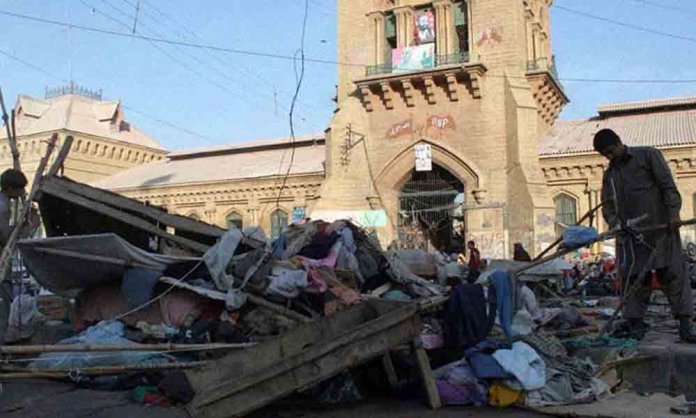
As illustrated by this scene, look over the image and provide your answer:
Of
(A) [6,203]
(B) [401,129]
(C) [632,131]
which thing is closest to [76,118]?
(B) [401,129]

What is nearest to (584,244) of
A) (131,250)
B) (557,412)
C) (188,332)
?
(557,412)

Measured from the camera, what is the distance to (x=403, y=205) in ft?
85.1

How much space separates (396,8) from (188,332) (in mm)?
21457

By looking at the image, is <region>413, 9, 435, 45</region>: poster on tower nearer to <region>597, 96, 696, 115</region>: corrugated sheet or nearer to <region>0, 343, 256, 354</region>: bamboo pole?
<region>597, 96, 696, 115</region>: corrugated sheet

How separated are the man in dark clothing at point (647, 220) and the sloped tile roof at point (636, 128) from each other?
19.2 meters

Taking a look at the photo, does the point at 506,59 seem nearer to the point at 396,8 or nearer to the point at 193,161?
the point at 396,8

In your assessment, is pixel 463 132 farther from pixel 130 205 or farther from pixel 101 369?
pixel 101 369

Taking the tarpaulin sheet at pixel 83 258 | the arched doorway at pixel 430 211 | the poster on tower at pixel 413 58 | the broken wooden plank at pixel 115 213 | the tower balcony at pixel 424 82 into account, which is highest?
the poster on tower at pixel 413 58

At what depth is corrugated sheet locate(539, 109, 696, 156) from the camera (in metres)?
24.2

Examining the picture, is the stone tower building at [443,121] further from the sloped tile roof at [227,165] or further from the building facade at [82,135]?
the building facade at [82,135]

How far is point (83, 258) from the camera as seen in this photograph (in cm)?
711

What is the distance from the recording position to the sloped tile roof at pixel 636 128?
24422 millimetres

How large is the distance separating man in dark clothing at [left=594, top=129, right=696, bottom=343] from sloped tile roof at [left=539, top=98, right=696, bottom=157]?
1925 centimetres

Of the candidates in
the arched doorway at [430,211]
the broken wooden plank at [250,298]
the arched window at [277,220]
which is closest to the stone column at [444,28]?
the arched doorway at [430,211]
